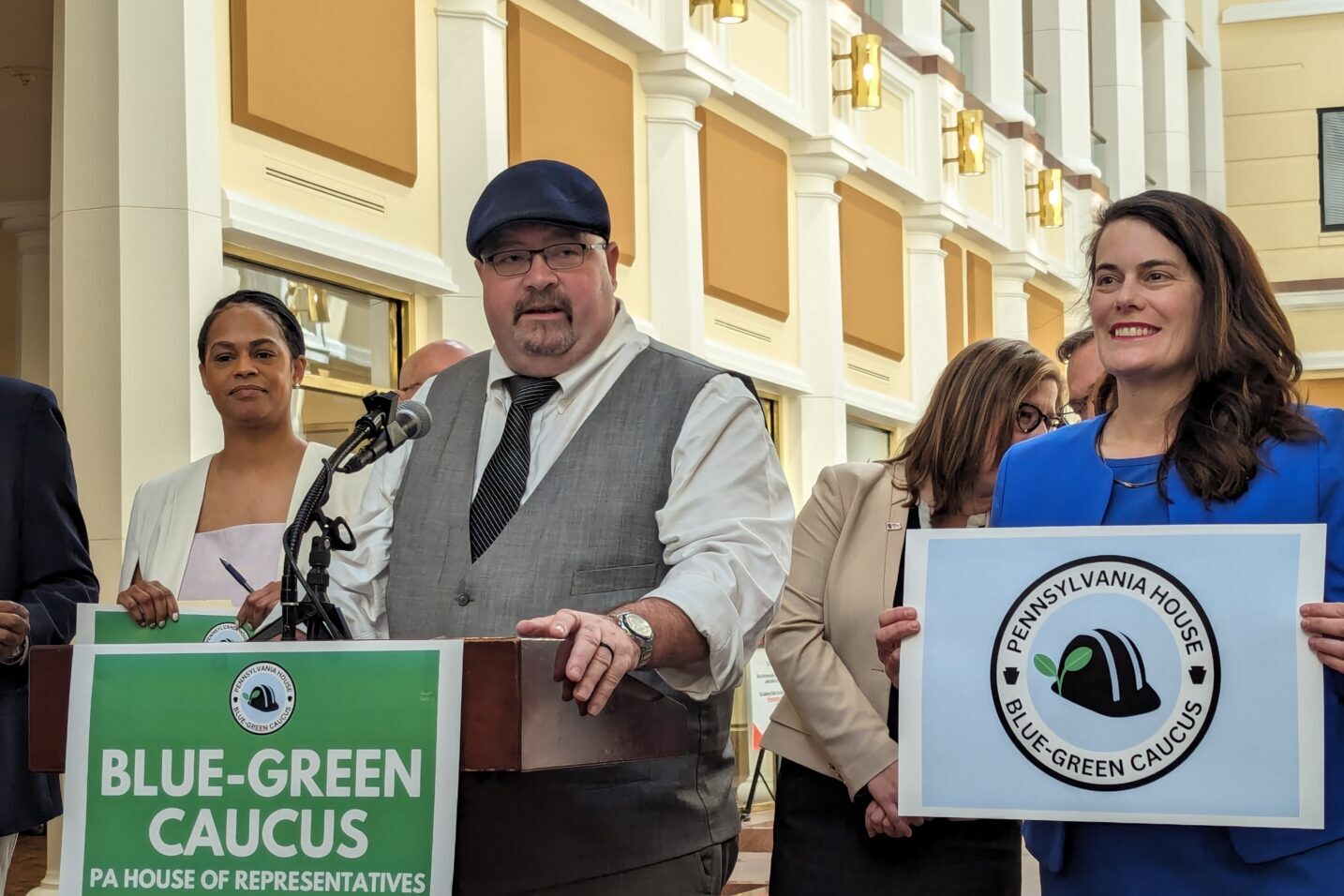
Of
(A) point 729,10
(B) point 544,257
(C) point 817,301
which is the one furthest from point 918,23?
(B) point 544,257

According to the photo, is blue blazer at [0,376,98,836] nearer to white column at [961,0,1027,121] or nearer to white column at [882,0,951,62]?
white column at [882,0,951,62]

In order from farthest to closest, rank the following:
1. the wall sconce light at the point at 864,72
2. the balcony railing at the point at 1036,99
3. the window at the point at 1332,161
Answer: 1. the window at the point at 1332,161
2. the balcony railing at the point at 1036,99
3. the wall sconce light at the point at 864,72

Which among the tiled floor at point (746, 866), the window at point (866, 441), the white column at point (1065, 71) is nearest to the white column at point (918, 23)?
the window at point (866, 441)

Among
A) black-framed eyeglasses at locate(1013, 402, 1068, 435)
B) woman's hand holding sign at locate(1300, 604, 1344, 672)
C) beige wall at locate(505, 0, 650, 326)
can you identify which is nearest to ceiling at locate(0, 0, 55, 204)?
beige wall at locate(505, 0, 650, 326)

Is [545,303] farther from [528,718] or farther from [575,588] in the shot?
[528,718]

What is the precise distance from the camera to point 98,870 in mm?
2186

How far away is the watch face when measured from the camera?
217cm

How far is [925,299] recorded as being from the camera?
13.3 metres

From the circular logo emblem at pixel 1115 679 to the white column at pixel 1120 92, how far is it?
53.9ft

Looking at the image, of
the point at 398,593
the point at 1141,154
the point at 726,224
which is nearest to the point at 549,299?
the point at 398,593

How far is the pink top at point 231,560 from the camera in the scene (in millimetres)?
3584

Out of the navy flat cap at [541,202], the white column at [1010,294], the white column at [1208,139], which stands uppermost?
the white column at [1208,139]

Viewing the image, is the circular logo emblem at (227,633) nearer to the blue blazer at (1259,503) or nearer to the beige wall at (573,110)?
the blue blazer at (1259,503)

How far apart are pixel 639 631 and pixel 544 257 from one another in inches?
28.4
